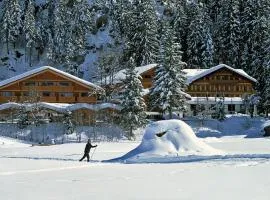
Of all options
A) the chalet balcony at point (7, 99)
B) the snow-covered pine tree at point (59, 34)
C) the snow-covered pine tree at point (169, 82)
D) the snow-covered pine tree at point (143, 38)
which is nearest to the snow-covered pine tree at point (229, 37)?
the snow-covered pine tree at point (143, 38)

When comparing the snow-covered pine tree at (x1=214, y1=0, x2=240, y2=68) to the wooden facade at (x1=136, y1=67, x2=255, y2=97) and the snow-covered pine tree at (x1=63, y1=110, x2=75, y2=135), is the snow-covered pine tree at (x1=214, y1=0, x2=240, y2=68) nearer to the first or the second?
the wooden facade at (x1=136, y1=67, x2=255, y2=97)

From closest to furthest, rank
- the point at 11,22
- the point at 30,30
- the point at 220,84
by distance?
the point at 220,84, the point at 30,30, the point at 11,22

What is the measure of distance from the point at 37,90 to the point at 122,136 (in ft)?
68.3

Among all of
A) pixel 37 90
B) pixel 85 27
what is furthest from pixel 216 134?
pixel 85 27

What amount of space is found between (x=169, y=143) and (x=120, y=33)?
77.8 m

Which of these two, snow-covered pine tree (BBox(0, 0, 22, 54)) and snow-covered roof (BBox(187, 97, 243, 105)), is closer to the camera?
snow-covered roof (BBox(187, 97, 243, 105))

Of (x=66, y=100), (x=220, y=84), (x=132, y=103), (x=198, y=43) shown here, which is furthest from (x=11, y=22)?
(x=132, y=103)

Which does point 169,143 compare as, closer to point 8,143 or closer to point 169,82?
point 8,143

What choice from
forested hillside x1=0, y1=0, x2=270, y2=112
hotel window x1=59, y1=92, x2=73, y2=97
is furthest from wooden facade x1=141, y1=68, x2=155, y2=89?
hotel window x1=59, y1=92, x2=73, y2=97

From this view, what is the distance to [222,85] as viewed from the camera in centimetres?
8556

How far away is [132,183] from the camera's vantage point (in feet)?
60.5

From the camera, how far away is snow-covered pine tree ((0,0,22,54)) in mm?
105681

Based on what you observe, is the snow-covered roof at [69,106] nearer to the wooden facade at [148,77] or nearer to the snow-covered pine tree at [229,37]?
the wooden facade at [148,77]

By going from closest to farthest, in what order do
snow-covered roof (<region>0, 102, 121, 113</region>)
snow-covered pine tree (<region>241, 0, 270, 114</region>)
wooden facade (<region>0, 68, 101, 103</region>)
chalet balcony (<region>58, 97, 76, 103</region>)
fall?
snow-covered roof (<region>0, 102, 121, 113</region>), wooden facade (<region>0, 68, 101, 103</region>), chalet balcony (<region>58, 97, 76, 103</region>), snow-covered pine tree (<region>241, 0, 270, 114</region>)
